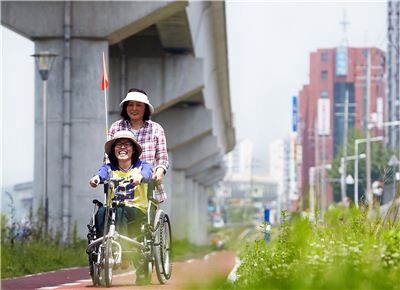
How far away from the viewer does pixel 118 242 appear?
12.0 meters

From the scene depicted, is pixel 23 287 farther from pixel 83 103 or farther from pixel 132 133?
pixel 83 103

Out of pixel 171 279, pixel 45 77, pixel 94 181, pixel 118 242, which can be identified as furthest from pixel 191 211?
pixel 94 181

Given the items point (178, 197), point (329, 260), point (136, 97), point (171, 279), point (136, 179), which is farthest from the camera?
point (178, 197)

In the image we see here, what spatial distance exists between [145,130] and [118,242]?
1.16 metres

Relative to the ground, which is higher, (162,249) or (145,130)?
(145,130)

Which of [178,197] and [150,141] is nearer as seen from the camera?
A: [150,141]

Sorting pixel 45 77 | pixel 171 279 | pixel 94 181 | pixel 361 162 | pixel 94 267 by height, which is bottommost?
pixel 171 279

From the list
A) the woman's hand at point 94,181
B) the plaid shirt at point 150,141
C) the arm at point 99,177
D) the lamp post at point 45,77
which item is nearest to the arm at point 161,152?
the plaid shirt at point 150,141

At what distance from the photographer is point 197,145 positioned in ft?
227

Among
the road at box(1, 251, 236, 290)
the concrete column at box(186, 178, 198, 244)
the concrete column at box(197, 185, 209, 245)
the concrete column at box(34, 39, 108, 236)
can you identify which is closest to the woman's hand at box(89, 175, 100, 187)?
the road at box(1, 251, 236, 290)

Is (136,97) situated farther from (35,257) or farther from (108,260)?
(35,257)

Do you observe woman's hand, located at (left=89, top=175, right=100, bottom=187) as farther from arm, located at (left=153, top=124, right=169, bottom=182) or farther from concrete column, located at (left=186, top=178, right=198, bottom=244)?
concrete column, located at (left=186, top=178, right=198, bottom=244)

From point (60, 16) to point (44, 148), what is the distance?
2.75 metres

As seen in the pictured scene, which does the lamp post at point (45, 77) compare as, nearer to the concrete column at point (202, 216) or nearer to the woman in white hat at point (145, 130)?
the woman in white hat at point (145, 130)
